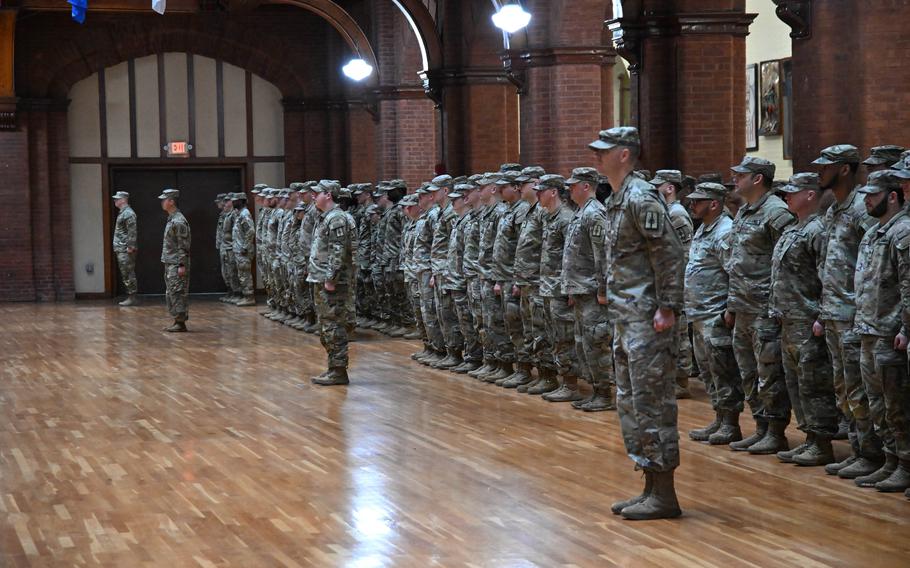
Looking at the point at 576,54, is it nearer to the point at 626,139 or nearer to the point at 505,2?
the point at 505,2

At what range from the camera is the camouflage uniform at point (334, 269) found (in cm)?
1198

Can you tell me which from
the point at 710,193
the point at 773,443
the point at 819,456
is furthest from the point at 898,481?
the point at 710,193

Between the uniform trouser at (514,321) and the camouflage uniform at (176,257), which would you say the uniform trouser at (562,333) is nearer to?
the uniform trouser at (514,321)

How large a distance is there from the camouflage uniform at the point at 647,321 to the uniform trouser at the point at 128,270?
17.2m

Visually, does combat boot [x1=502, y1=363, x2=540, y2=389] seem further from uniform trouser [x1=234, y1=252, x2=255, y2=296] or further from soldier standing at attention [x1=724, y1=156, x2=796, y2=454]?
uniform trouser [x1=234, y1=252, x2=255, y2=296]

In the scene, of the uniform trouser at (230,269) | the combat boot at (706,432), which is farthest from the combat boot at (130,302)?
the combat boot at (706,432)

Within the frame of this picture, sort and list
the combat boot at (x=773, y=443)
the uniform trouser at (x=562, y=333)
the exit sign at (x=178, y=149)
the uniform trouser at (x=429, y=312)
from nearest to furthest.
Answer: the combat boot at (x=773, y=443), the uniform trouser at (x=562, y=333), the uniform trouser at (x=429, y=312), the exit sign at (x=178, y=149)

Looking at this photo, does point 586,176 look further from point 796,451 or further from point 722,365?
point 796,451

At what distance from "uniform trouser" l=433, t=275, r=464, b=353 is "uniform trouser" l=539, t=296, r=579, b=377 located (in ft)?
7.29

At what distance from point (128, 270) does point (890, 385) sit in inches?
704

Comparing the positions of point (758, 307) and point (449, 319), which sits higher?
point (758, 307)

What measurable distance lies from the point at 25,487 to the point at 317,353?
7.33 meters

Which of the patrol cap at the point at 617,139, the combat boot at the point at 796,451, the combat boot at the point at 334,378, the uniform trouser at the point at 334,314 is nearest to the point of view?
the patrol cap at the point at 617,139

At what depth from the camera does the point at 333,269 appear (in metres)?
12.0
